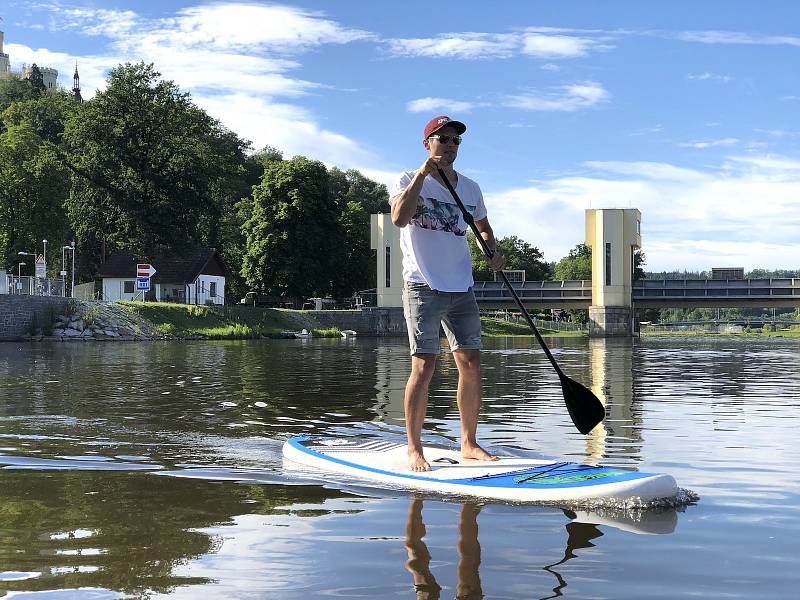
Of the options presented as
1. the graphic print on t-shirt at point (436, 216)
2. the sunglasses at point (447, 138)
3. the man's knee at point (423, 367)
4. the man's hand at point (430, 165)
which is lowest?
the man's knee at point (423, 367)

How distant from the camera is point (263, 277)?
72438 millimetres

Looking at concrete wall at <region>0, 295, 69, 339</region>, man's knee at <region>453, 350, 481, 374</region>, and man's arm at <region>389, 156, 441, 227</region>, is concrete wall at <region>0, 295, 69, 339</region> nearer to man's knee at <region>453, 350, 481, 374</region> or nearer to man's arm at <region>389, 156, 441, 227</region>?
man's knee at <region>453, 350, 481, 374</region>

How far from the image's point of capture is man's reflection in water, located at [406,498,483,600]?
12.4 ft

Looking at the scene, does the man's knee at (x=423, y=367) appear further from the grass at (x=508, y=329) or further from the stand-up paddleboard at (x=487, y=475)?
the grass at (x=508, y=329)

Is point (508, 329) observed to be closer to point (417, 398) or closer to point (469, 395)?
point (469, 395)

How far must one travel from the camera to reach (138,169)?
62625 millimetres

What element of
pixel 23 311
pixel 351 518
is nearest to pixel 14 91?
pixel 23 311

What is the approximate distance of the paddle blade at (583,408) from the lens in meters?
7.12

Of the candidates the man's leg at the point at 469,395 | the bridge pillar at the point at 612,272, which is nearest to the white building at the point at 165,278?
the bridge pillar at the point at 612,272

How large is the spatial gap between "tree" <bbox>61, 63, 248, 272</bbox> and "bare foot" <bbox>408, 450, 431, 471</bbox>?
5611 cm

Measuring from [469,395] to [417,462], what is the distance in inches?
30.9

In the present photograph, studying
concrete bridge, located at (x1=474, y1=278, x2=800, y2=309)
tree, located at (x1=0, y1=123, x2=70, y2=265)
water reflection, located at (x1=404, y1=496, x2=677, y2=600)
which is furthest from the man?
concrete bridge, located at (x1=474, y1=278, x2=800, y2=309)

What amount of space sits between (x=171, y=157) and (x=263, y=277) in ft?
43.0

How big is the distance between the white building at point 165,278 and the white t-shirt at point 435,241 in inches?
2549
